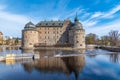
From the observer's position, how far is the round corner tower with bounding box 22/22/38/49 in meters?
75.4

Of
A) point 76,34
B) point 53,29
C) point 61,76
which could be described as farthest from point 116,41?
point 61,76

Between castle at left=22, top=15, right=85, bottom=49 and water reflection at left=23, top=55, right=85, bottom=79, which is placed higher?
castle at left=22, top=15, right=85, bottom=49

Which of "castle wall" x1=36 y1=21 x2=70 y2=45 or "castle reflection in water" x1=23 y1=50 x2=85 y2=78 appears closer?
"castle reflection in water" x1=23 y1=50 x2=85 y2=78

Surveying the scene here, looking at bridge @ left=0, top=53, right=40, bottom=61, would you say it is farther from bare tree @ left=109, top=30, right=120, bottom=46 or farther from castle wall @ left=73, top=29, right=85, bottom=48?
bare tree @ left=109, top=30, right=120, bottom=46

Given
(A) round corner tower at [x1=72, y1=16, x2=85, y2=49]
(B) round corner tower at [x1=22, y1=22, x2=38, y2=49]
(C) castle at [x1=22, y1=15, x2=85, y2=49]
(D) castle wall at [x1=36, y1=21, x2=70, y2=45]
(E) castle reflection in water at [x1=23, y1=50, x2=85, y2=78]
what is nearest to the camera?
(E) castle reflection in water at [x1=23, y1=50, x2=85, y2=78]

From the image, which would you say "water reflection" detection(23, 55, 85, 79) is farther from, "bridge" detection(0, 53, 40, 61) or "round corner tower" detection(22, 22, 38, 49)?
"round corner tower" detection(22, 22, 38, 49)

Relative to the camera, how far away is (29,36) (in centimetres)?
7631

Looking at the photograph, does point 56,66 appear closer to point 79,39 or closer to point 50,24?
point 79,39

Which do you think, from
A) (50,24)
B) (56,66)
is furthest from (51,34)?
(56,66)

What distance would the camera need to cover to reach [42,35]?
3364 inches

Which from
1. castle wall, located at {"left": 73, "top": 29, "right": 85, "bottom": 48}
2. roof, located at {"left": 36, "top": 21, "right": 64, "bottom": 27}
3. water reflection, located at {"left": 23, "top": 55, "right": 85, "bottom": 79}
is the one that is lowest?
water reflection, located at {"left": 23, "top": 55, "right": 85, "bottom": 79}

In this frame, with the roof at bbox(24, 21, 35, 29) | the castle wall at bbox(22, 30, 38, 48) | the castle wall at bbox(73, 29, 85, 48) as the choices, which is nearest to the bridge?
the castle wall at bbox(73, 29, 85, 48)

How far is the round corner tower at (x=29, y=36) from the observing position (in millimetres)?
75375

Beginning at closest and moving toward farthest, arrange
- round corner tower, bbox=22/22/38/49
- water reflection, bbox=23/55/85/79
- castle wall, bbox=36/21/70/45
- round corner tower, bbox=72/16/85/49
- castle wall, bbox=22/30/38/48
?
water reflection, bbox=23/55/85/79 → round corner tower, bbox=72/16/85/49 → castle wall, bbox=22/30/38/48 → round corner tower, bbox=22/22/38/49 → castle wall, bbox=36/21/70/45
